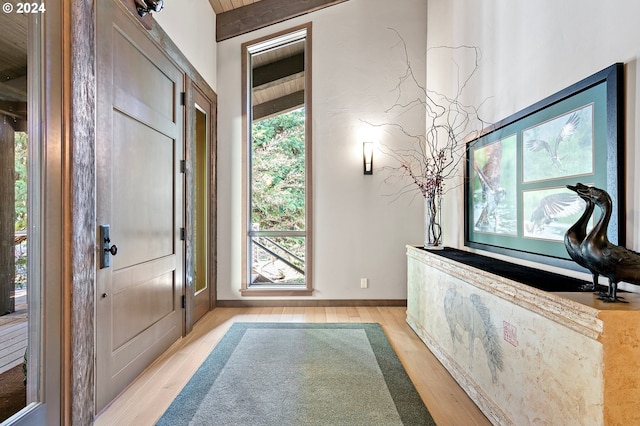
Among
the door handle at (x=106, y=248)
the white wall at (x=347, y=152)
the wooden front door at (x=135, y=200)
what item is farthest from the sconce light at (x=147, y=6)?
the white wall at (x=347, y=152)

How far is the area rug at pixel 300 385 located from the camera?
2016 millimetres

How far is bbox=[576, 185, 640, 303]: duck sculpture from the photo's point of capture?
4.21 feet

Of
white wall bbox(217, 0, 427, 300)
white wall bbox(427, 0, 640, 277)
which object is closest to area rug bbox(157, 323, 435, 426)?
white wall bbox(217, 0, 427, 300)

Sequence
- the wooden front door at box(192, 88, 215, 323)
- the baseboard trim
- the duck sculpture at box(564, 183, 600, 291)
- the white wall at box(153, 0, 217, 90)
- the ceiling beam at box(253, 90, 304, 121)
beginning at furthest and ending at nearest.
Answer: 1. the ceiling beam at box(253, 90, 304, 121)
2. the baseboard trim
3. the wooden front door at box(192, 88, 215, 323)
4. the white wall at box(153, 0, 217, 90)
5. the duck sculpture at box(564, 183, 600, 291)

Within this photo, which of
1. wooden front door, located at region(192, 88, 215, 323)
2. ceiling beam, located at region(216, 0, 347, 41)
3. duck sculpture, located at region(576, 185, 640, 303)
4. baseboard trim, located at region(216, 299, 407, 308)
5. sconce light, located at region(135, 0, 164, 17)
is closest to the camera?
duck sculpture, located at region(576, 185, 640, 303)

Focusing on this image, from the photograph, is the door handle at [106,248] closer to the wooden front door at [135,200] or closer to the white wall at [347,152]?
the wooden front door at [135,200]

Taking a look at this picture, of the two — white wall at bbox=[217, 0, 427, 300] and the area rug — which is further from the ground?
white wall at bbox=[217, 0, 427, 300]

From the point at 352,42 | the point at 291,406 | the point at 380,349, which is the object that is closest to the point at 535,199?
the point at 380,349

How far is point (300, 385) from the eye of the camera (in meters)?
2.37

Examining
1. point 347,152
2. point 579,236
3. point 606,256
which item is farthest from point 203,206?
point 606,256

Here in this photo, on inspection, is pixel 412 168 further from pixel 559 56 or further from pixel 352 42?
pixel 559 56

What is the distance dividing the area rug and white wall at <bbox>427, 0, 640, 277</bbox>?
4.71 ft

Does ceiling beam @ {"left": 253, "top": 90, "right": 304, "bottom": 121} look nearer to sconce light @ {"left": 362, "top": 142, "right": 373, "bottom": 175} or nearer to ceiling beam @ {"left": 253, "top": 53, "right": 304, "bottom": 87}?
ceiling beam @ {"left": 253, "top": 53, "right": 304, "bottom": 87}

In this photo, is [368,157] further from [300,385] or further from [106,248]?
[106,248]
